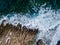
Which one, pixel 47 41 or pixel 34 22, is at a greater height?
pixel 34 22

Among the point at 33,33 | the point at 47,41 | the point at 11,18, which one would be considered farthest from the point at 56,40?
the point at 11,18

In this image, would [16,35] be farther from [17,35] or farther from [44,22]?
[44,22]

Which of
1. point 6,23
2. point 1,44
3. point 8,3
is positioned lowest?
point 1,44

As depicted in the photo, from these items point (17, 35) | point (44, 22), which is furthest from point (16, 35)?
point (44, 22)

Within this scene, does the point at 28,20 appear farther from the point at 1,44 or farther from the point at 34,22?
the point at 1,44

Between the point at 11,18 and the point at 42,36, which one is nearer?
the point at 42,36
